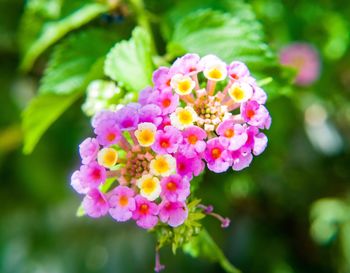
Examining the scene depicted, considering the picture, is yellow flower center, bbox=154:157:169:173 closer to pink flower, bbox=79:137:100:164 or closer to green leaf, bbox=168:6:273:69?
pink flower, bbox=79:137:100:164

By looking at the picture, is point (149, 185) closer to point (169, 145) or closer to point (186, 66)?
point (169, 145)

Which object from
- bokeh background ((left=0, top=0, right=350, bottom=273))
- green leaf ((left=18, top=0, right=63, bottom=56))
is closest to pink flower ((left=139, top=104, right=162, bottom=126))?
green leaf ((left=18, top=0, right=63, bottom=56))

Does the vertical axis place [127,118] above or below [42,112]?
above

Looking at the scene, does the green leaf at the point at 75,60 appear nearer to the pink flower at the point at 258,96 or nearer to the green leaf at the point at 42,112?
the green leaf at the point at 42,112

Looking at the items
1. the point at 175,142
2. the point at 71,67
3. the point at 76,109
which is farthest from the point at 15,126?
the point at 175,142

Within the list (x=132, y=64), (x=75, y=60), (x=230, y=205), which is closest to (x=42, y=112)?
(x=75, y=60)

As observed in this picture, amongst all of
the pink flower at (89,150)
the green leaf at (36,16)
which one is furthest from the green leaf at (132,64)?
the green leaf at (36,16)

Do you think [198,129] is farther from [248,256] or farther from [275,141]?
[248,256]
